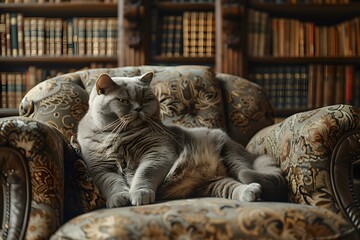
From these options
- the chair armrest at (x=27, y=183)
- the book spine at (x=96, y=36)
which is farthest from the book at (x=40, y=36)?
the chair armrest at (x=27, y=183)

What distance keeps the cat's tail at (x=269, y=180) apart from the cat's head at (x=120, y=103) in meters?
0.36

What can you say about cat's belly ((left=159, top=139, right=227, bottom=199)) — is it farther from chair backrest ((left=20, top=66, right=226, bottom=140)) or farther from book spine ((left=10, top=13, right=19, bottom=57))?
book spine ((left=10, top=13, right=19, bottom=57))

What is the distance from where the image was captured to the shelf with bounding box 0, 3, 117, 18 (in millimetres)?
2719

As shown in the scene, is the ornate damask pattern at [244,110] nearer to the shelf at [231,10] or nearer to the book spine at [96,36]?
the shelf at [231,10]

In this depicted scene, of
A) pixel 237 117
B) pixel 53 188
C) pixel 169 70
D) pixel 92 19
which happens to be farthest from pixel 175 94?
pixel 92 19

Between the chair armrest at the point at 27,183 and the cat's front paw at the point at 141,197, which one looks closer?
the chair armrest at the point at 27,183

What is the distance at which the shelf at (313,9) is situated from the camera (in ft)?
8.87

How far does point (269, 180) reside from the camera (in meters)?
1.48

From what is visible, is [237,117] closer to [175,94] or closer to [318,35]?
[175,94]

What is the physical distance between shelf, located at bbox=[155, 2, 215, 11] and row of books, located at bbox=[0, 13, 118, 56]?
0.27 meters

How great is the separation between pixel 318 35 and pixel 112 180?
5.71ft

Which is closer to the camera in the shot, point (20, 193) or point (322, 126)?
point (20, 193)

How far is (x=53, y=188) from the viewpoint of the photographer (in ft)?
4.17

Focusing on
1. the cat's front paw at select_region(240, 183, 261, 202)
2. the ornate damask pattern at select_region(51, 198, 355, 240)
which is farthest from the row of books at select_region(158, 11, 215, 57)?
the ornate damask pattern at select_region(51, 198, 355, 240)
